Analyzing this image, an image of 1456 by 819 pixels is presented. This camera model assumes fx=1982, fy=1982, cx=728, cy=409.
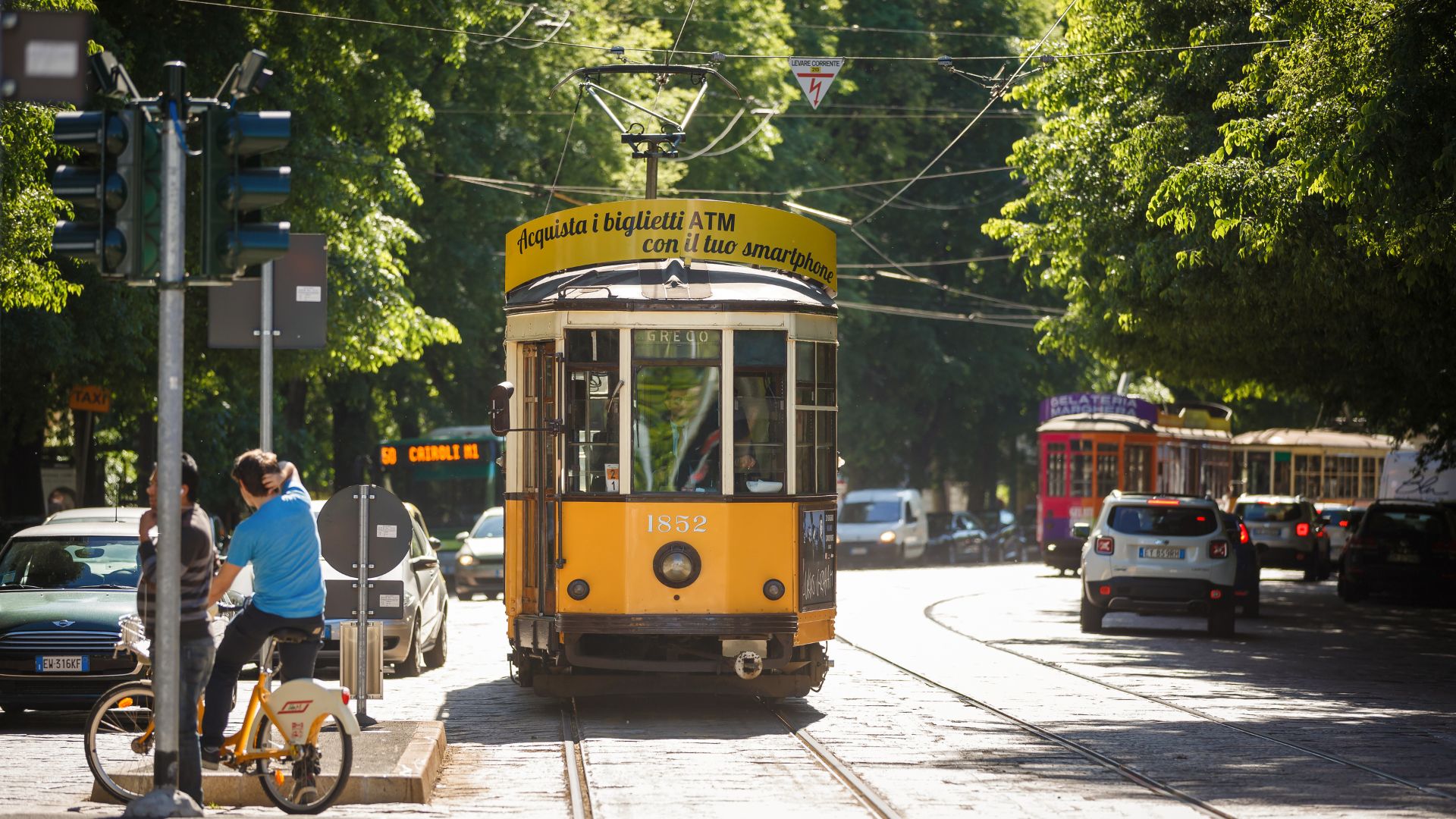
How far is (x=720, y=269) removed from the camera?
1416 cm

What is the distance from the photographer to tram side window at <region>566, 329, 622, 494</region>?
44.9 ft

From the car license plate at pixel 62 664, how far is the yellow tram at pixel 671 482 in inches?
114

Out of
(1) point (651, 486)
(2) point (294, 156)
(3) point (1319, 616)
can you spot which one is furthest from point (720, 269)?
(3) point (1319, 616)

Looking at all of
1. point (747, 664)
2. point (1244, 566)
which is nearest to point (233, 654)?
point (747, 664)

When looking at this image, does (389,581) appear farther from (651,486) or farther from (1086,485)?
(1086,485)

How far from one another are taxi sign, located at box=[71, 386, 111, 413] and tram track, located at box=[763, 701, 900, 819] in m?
15.4

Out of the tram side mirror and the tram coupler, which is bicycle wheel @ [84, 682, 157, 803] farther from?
the tram coupler

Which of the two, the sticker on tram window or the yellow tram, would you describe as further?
the sticker on tram window

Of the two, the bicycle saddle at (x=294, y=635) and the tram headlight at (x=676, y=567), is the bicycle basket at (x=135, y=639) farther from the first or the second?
the tram headlight at (x=676, y=567)

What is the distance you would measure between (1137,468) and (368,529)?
29284mm

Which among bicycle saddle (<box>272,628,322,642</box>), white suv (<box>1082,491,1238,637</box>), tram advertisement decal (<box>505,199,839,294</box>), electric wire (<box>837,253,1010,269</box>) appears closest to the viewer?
bicycle saddle (<box>272,628,322,642</box>)

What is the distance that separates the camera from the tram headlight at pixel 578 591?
13.5m

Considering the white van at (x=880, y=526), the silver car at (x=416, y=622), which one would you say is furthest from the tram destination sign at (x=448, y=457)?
the silver car at (x=416, y=622)

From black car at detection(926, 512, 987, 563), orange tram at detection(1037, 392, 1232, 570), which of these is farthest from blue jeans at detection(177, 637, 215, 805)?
black car at detection(926, 512, 987, 563)
